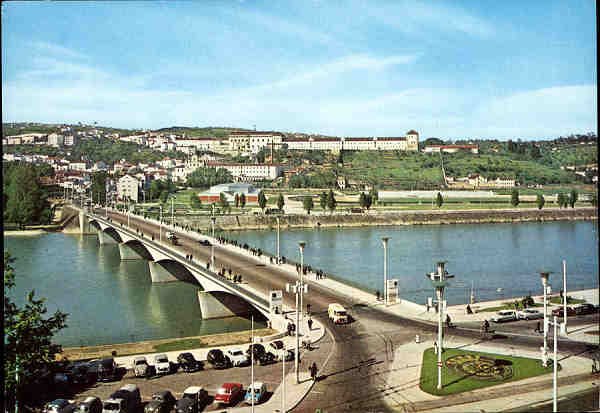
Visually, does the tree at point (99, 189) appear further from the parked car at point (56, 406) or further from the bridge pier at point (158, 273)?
the parked car at point (56, 406)

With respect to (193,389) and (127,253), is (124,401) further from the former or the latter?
(127,253)

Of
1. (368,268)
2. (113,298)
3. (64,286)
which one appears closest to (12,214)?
(64,286)

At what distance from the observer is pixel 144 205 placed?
1892 inches

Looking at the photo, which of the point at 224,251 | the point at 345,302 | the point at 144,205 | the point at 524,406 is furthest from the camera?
the point at 144,205

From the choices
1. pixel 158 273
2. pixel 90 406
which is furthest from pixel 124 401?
pixel 158 273

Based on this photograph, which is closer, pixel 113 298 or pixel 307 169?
pixel 113 298

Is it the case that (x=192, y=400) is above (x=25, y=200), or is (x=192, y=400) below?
below

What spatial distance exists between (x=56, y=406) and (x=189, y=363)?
2.19 m

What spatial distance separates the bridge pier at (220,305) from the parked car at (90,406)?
23.0ft

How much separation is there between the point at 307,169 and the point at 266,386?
57727 mm

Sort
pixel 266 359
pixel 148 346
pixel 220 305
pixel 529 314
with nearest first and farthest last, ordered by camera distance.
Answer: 1. pixel 266 359
2. pixel 148 346
3. pixel 529 314
4. pixel 220 305

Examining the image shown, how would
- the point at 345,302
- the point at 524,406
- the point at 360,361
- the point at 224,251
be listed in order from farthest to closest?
the point at 224,251, the point at 345,302, the point at 360,361, the point at 524,406

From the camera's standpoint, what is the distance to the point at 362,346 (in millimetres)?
9359

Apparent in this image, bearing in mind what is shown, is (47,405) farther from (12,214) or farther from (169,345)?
(12,214)
